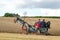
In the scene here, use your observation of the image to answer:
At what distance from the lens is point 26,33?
1188 inches

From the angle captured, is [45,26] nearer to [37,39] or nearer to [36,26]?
[36,26]

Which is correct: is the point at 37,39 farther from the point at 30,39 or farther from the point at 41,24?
the point at 41,24

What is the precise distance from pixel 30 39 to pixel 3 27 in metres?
12.5

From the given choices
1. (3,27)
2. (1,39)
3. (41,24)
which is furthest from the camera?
(3,27)

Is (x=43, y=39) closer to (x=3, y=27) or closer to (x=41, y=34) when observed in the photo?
(x=41, y=34)

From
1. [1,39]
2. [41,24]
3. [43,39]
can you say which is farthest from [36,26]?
[1,39]

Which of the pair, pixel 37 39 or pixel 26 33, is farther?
pixel 26 33

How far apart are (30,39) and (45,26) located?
6002mm

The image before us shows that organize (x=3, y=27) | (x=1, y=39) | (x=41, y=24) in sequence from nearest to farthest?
Result: (x=1, y=39) < (x=41, y=24) < (x=3, y=27)

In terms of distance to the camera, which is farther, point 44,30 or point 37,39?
point 44,30

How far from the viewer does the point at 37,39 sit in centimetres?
2420

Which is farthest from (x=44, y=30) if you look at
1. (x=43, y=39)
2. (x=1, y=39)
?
(x=1, y=39)

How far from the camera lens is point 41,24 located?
2944 centimetres

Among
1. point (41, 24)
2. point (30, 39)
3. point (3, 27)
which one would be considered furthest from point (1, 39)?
point (3, 27)
